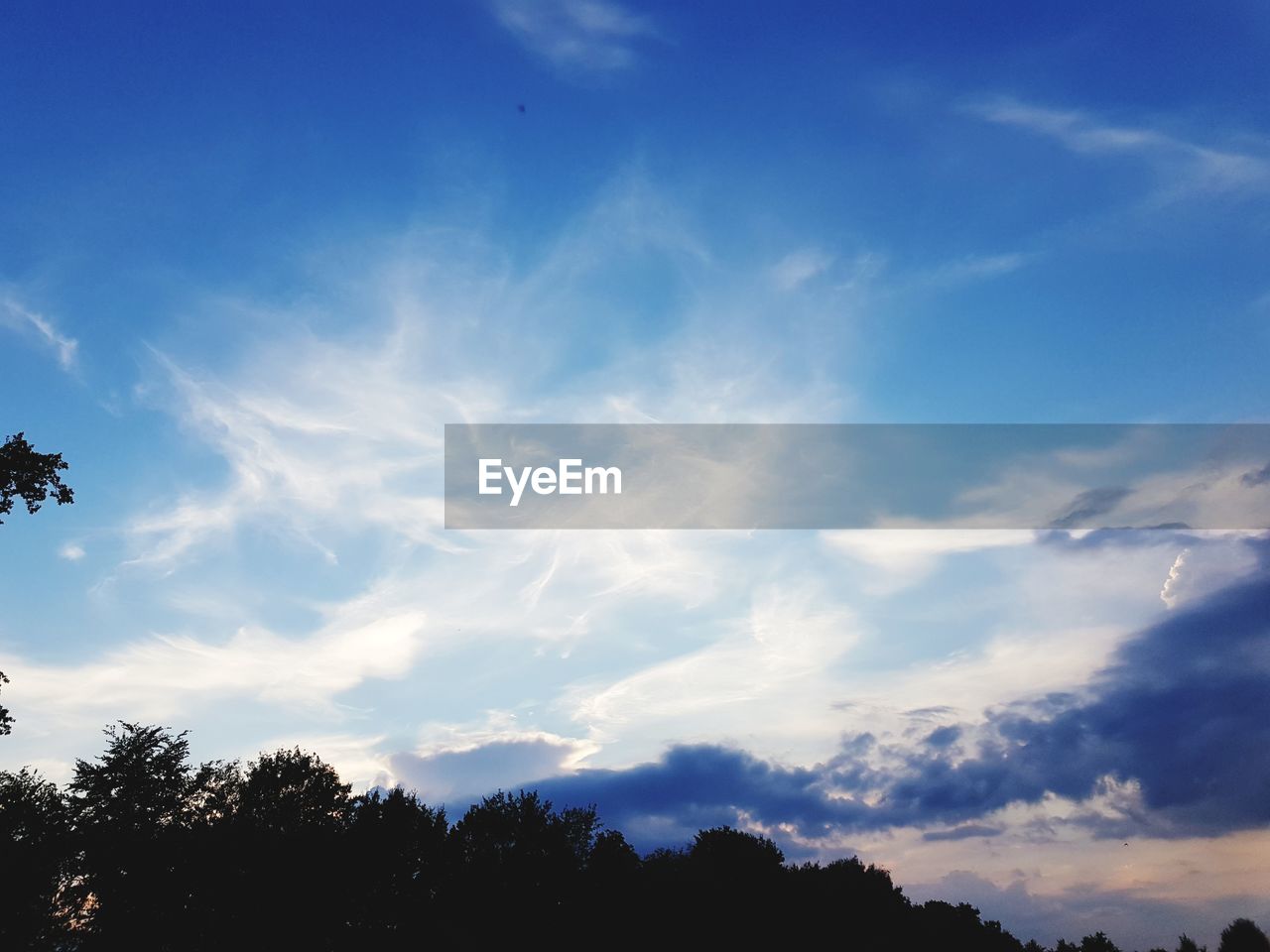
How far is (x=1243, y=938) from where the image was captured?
→ 10.2m

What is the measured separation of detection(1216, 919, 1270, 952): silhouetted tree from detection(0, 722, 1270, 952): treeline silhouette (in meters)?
53.9

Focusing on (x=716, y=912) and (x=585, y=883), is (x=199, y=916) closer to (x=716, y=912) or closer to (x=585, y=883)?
(x=585, y=883)

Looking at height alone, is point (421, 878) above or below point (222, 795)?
below

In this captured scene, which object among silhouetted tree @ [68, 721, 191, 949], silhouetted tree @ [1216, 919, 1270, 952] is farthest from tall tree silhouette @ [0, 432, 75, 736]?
silhouetted tree @ [68, 721, 191, 949]

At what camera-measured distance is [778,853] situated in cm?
6388

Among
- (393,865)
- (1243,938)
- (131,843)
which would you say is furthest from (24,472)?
(393,865)

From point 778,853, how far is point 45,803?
59.1 metres

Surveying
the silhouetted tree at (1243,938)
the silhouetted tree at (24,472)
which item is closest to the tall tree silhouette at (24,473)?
the silhouetted tree at (24,472)

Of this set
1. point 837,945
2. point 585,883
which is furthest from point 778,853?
point 585,883

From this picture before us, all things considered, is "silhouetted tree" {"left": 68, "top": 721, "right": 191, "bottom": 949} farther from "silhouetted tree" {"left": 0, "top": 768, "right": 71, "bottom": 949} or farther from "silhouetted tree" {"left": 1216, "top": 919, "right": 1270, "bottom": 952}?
"silhouetted tree" {"left": 1216, "top": 919, "right": 1270, "bottom": 952}

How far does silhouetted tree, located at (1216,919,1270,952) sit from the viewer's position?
1004cm

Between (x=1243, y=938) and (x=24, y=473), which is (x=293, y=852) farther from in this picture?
(x=1243, y=938)

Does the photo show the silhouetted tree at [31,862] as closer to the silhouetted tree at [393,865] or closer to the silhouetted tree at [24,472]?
the silhouetted tree at [393,865]

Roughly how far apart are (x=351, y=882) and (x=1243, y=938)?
246 feet
